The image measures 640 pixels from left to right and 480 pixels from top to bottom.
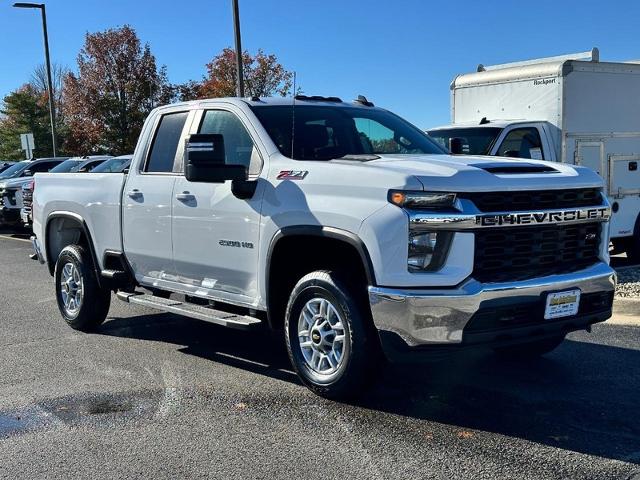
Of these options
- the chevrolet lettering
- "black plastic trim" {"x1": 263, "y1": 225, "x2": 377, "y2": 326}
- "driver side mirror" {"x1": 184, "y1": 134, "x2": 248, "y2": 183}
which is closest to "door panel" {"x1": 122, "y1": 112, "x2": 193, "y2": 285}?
"driver side mirror" {"x1": 184, "y1": 134, "x2": 248, "y2": 183}

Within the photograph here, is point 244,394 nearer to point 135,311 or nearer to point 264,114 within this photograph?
point 264,114

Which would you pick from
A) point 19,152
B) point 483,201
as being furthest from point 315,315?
point 19,152

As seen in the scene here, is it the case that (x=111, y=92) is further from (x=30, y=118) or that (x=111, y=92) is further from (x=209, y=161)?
(x=209, y=161)

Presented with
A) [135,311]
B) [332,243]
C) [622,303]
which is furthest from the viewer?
[135,311]

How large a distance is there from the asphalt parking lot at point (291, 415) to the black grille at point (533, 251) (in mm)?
914

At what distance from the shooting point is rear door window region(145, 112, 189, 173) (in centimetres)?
646

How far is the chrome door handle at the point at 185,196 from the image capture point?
5.95 metres

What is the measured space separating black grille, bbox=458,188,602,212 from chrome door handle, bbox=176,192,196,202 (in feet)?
7.75

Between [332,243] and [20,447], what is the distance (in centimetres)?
228

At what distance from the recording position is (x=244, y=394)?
5332mm

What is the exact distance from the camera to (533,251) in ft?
15.7

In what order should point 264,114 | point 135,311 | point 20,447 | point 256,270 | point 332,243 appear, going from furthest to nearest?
point 135,311 → point 264,114 → point 256,270 → point 332,243 → point 20,447

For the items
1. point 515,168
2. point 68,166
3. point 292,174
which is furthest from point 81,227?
point 68,166

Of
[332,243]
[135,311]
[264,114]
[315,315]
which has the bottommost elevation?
[135,311]
